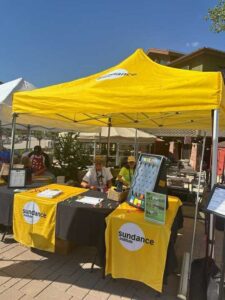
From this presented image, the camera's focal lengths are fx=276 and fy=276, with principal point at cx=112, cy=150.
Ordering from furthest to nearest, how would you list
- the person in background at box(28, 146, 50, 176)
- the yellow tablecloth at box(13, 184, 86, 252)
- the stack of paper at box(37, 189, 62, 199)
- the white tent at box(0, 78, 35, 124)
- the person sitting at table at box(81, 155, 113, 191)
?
the person in background at box(28, 146, 50, 176) → the white tent at box(0, 78, 35, 124) → the person sitting at table at box(81, 155, 113, 191) → the stack of paper at box(37, 189, 62, 199) → the yellow tablecloth at box(13, 184, 86, 252)

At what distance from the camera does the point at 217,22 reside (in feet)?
41.7

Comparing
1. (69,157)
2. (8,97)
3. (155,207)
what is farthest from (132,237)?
(69,157)

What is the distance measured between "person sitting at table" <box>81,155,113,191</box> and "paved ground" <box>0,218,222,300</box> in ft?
4.21

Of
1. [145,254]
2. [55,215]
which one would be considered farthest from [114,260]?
[55,215]

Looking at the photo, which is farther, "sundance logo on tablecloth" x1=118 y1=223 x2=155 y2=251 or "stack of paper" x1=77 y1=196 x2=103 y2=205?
"stack of paper" x1=77 y1=196 x2=103 y2=205

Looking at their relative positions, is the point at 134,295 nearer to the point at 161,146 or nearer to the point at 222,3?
the point at 222,3

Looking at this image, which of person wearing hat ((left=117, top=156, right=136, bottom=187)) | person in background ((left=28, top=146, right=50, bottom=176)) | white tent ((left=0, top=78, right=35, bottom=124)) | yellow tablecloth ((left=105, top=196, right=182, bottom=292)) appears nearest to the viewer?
yellow tablecloth ((left=105, top=196, right=182, bottom=292))

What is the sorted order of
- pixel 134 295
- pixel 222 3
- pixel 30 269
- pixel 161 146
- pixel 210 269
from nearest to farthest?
pixel 210 269, pixel 134 295, pixel 30 269, pixel 222 3, pixel 161 146

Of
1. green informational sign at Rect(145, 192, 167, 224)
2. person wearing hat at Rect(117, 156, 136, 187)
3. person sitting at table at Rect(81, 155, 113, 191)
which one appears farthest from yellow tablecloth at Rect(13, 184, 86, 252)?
person wearing hat at Rect(117, 156, 136, 187)

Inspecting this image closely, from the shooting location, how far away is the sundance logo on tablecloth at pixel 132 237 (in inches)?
105

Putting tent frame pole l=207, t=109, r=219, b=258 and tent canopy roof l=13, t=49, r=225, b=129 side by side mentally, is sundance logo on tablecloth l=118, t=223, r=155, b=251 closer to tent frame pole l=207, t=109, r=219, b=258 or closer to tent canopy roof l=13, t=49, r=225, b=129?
tent frame pole l=207, t=109, r=219, b=258

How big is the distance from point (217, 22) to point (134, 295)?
13.2 m

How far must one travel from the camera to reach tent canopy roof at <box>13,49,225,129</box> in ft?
9.33

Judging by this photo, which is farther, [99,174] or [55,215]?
[99,174]
